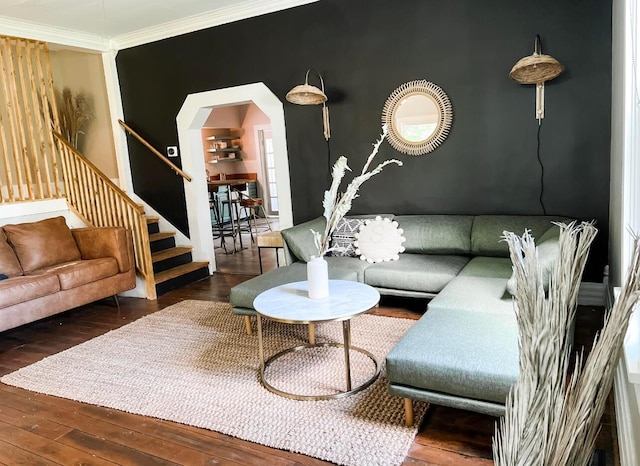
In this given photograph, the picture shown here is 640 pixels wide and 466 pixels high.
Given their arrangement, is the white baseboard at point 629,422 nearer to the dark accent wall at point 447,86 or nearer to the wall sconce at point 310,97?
the dark accent wall at point 447,86

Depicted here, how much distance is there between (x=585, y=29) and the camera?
11.8ft

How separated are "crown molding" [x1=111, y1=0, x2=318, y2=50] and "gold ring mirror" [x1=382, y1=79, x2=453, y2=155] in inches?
53.7

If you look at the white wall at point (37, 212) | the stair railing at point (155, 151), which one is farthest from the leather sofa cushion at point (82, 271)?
the stair railing at point (155, 151)

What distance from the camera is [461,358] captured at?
211cm

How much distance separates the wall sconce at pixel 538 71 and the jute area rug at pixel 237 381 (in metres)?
2.12

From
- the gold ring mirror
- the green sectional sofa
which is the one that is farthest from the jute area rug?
the gold ring mirror

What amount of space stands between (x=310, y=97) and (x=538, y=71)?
200 cm

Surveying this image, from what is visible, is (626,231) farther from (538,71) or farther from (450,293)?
(538,71)

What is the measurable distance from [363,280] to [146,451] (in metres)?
2.13

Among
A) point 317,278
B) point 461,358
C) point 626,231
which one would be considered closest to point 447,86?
point 626,231

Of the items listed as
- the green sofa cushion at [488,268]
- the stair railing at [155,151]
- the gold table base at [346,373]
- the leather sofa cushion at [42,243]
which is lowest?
the gold table base at [346,373]

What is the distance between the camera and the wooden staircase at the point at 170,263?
17.0ft

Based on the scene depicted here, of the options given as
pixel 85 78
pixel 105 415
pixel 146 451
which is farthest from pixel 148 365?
pixel 85 78

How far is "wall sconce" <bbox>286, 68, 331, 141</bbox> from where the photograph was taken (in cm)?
432
